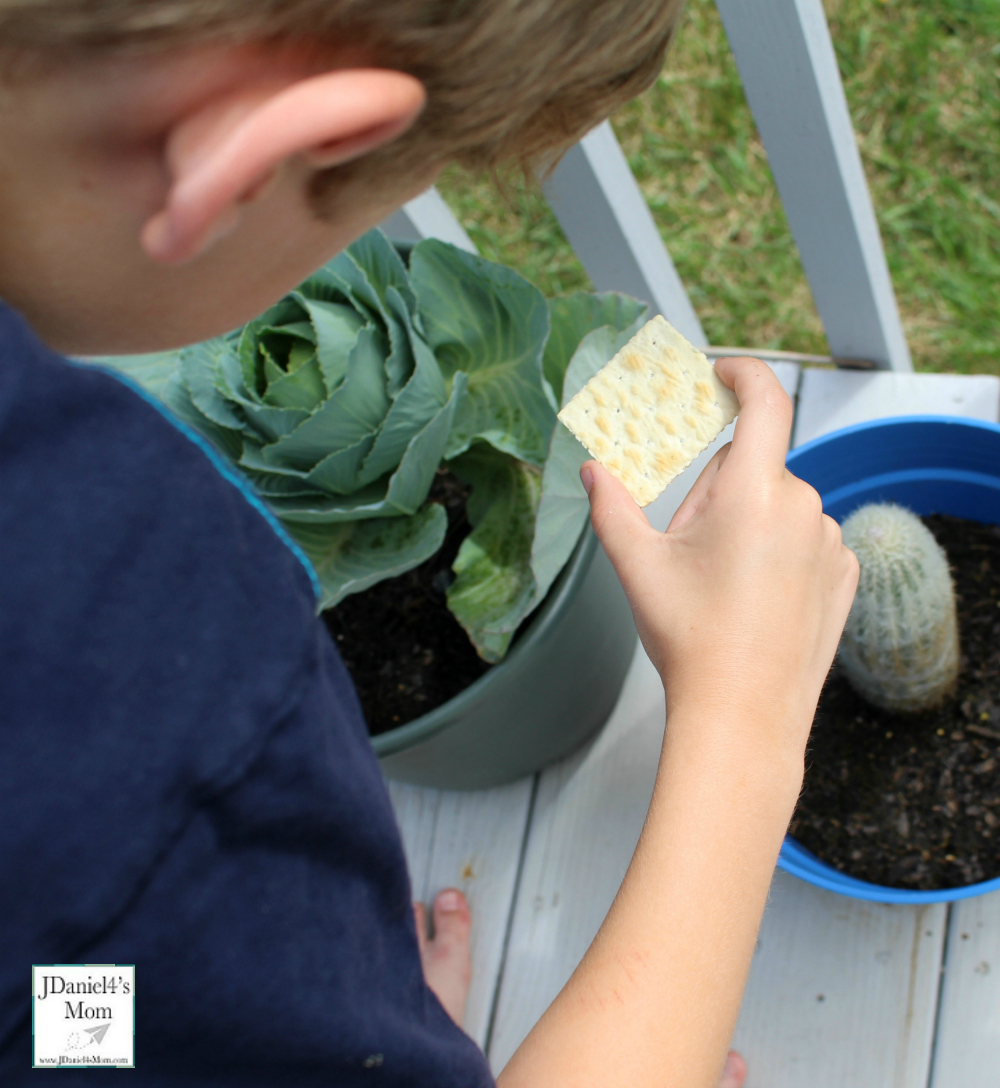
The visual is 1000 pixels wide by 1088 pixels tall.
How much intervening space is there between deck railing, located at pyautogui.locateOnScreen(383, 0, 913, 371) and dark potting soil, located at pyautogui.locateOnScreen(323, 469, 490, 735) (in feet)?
0.91

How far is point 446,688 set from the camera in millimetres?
694

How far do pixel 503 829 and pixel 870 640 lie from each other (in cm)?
39

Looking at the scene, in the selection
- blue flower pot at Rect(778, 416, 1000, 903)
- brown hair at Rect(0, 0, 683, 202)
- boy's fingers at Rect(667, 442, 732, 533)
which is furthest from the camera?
blue flower pot at Rect(778, 416, 1000, 903)

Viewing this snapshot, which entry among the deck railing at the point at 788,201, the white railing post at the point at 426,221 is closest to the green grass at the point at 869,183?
the deck railing at the point at 788,201

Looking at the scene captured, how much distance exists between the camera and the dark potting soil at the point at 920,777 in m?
0.69

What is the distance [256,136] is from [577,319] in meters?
0.41

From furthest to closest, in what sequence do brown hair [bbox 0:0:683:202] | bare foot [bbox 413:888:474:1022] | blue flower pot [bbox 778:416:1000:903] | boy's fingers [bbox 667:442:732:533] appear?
bare foot [bbox 413:888:474:1022]
blue flower pot [bbox 778:416:1000:903]
boy's fingers [bbox 667:442:732:533]
brown hair [bbox 0:0:683:202]

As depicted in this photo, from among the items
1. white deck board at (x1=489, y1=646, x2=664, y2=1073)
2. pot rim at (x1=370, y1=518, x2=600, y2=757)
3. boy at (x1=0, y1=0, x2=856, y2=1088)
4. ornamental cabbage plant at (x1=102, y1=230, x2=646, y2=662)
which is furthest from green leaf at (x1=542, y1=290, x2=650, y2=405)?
white deck board at (x1=489, y1=646, x2=664, y2=1073)

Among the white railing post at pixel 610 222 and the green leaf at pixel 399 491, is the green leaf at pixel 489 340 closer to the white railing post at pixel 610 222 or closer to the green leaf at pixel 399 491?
the green leaf at pixel 399 491

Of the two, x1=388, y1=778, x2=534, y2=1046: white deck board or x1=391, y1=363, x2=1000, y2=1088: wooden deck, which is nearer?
x1=391, y1=363, x2=1000, y2=1088: wooden deck

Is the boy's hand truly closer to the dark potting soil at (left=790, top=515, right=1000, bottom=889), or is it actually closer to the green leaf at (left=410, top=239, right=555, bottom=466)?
the green leaf at (left=410, top=239, right=555, bottom=466)

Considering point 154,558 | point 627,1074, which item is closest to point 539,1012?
point 627,1074

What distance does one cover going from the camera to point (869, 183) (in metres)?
1.12

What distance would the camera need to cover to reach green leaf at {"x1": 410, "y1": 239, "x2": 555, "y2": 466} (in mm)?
599
